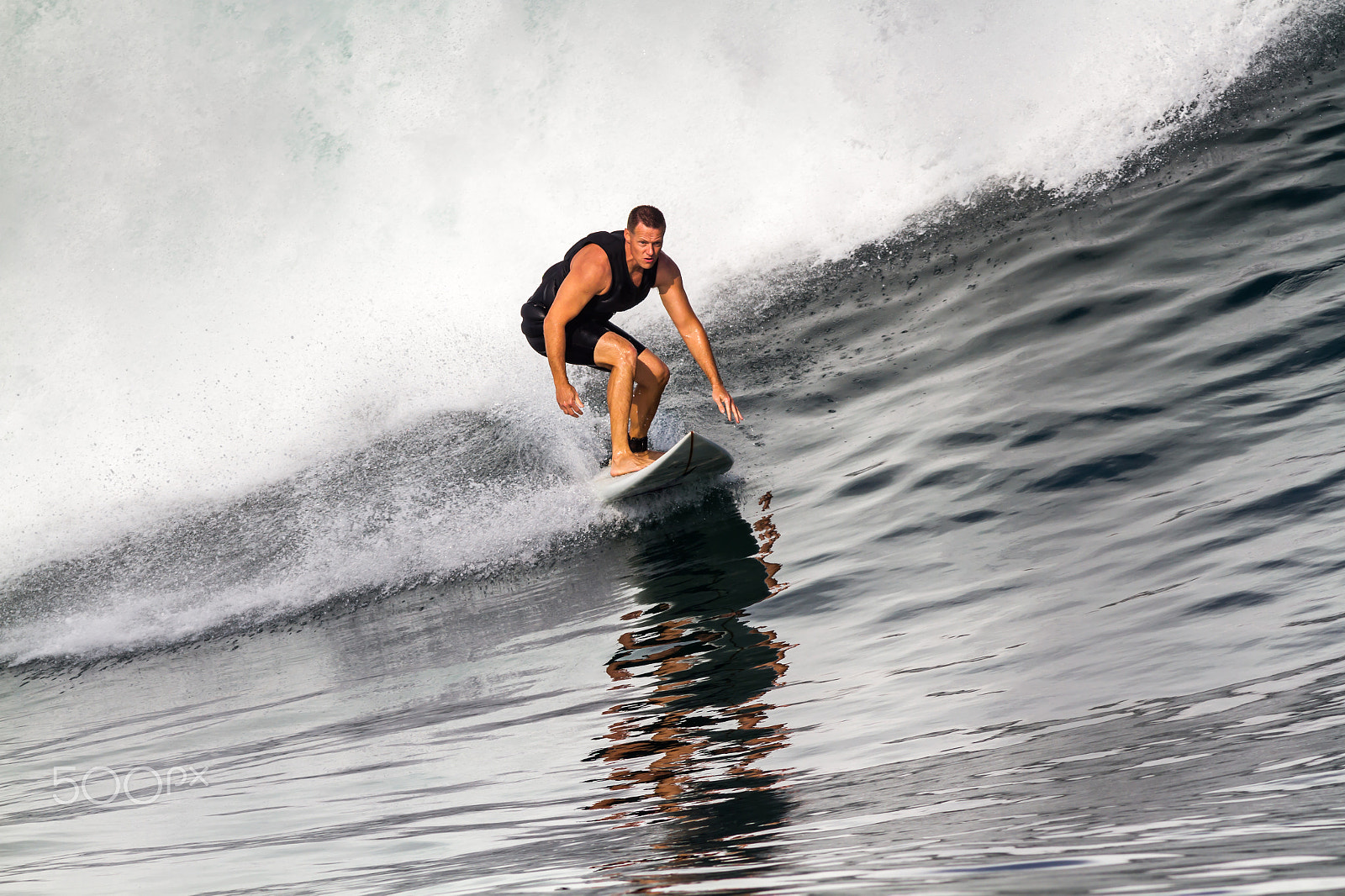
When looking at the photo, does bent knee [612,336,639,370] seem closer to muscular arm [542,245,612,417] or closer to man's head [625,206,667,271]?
muscular arm [542,245,612,417]

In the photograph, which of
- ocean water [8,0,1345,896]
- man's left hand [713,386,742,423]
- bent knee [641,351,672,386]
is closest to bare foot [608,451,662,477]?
ocean water [8,0,1345,896]

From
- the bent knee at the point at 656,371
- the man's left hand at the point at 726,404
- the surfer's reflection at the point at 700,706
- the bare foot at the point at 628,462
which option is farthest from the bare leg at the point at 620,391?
the surfer's reflection at the point at 700,706

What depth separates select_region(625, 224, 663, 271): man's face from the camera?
5.46 metres

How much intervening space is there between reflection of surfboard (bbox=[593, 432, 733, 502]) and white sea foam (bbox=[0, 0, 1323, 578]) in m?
4.78

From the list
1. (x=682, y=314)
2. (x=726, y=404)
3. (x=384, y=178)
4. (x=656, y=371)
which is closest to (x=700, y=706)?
(x=726, y=404)

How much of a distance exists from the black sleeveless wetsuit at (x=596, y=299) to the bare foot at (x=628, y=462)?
0.53 m

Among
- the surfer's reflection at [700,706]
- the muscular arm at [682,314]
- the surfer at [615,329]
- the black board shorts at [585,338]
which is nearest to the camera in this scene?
the surfer's reflection at [700,706]

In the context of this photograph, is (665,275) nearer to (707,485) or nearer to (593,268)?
(593,268)

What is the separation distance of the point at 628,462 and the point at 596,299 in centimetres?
87

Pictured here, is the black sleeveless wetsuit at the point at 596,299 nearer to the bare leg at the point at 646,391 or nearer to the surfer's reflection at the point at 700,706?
the bare leg at the point at 646,391

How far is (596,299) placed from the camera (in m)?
5.80

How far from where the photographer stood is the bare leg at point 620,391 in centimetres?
572

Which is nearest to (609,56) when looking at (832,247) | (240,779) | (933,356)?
(832,247)

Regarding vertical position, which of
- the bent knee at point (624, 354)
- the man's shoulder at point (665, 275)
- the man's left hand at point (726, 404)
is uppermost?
the man's shoulder at point (665, 275)
